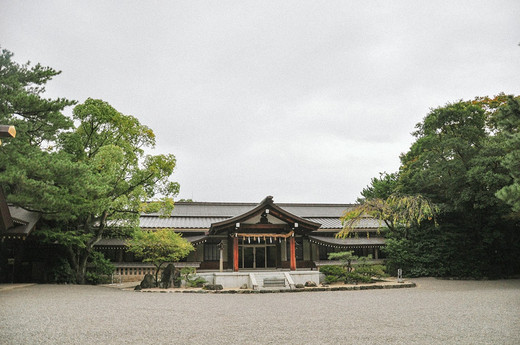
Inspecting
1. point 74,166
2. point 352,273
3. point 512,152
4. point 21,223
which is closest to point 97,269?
point 21,223

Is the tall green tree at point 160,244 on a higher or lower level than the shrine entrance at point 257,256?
higher

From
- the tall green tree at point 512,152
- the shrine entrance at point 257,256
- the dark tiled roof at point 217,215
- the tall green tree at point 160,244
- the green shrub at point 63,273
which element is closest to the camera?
the tall green tree at point 512,152

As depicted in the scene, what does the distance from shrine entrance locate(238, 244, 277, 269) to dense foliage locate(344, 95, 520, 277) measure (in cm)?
538

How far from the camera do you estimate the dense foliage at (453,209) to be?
1822cm

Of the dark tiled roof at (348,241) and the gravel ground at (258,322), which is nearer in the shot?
the gravel ground at (258,322)

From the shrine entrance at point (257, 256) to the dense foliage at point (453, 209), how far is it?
5.38m

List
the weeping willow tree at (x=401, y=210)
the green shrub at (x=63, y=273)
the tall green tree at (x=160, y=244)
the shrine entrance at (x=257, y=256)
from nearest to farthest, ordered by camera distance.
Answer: the tall green tree at (x=160, y=244) → the green shrub at (x=63, y=273) → the weeping willow tree at (x=401, y=210) → the shrine entrance at (x=257, y=256)

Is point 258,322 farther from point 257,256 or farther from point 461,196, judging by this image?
point 257,256

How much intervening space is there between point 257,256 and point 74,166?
1339 cm

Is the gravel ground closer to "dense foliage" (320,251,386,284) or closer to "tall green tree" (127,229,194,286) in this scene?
"tall green tree" (127,229,194,286)

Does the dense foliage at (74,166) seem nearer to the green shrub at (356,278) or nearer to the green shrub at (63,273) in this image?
the green shrub at (63,273)

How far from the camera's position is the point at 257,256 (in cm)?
2252

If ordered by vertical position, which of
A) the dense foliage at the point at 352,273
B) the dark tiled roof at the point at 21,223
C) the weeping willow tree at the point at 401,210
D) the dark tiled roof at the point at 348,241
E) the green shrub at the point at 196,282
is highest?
the weeping willow tree at the point at 401,210

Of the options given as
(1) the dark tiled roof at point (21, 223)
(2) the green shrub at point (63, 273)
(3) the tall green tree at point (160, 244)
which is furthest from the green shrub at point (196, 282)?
(1) the dark tiled roof at point (21, 223)
